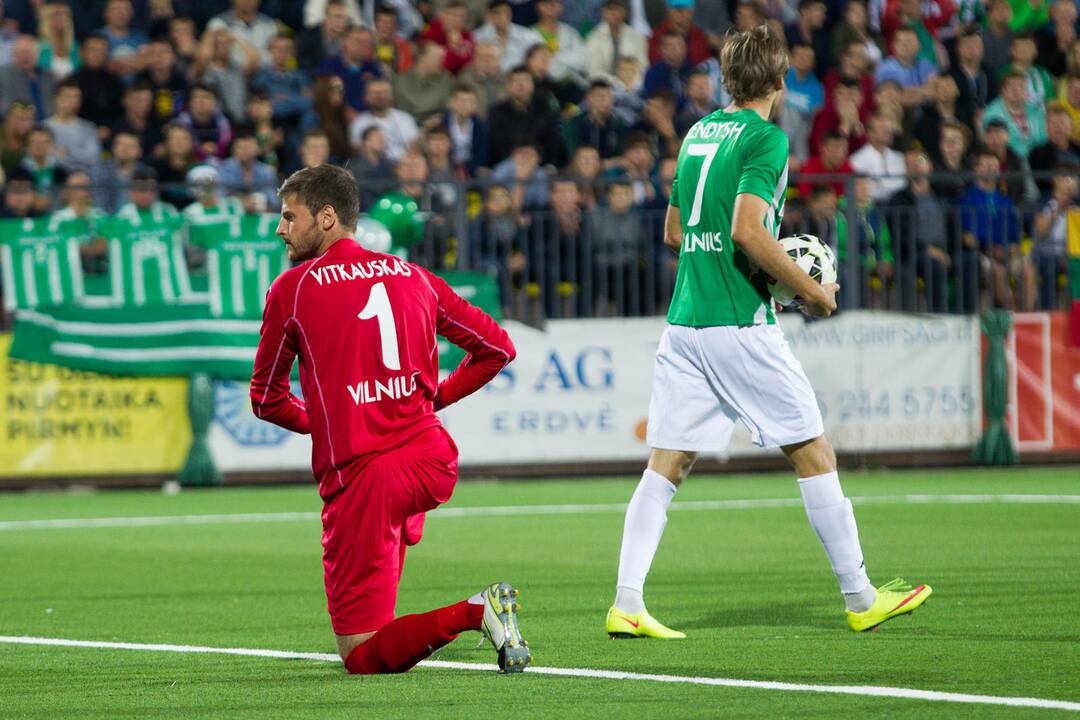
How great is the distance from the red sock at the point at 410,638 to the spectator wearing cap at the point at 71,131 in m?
12.1

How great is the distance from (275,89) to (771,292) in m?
12.2

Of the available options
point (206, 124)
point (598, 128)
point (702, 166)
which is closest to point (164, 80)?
point (206, 124)

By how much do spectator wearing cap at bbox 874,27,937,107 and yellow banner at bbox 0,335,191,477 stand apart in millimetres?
8890

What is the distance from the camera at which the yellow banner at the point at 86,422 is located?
55.2ft

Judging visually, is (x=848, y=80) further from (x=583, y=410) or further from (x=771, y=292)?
(x=771, y=292)

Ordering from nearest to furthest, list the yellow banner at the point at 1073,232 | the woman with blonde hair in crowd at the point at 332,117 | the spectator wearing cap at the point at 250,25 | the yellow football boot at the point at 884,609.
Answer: the yellow football boot at the point at 884,609, the yellow banner at the point at 1073,232, the woman with blonde hair in crowd at the point at 332,117, the spectator wearing cap at the point at 250,25

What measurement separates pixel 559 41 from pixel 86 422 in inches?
282

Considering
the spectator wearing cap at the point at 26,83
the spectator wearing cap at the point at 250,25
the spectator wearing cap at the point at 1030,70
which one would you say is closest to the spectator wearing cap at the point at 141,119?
the spectator wearing cap at the point at 26,83

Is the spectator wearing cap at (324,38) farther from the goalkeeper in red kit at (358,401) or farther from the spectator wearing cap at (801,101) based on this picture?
the goalkeeper in red kit at (358,401)

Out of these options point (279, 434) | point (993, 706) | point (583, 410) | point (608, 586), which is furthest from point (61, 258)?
point (993, 706)

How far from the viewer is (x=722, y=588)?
9.66 m

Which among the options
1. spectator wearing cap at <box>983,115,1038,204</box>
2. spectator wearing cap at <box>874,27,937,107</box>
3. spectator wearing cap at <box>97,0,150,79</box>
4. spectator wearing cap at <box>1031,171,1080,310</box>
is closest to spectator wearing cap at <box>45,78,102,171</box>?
spectator wearing cap at <box>97,0,150,79</box>

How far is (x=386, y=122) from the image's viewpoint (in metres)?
19.0

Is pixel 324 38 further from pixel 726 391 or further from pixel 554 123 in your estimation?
pixel 726 391
